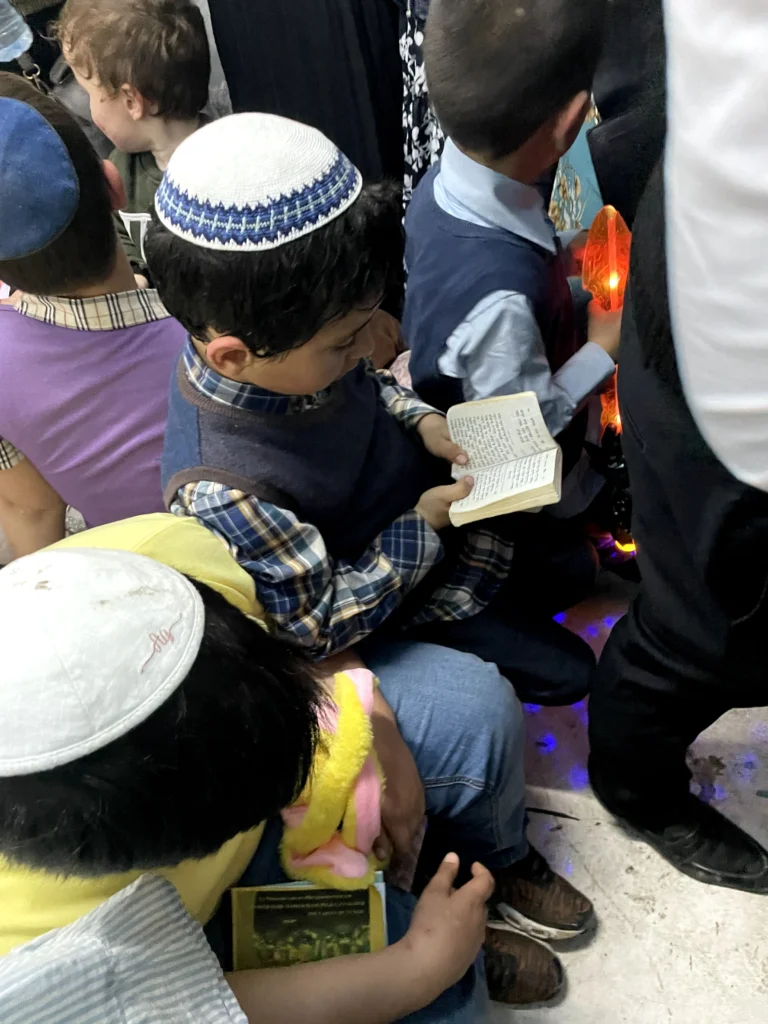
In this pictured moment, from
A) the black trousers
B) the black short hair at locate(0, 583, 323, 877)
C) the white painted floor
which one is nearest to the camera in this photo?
the black short hair at locate(0, 583, 323, 877)

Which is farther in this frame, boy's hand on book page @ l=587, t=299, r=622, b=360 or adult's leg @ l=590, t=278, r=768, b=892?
boy's hand on book page @ l=587, t=299, r=622, b=360

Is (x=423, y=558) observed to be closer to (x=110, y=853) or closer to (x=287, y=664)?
(x=287, y=664)

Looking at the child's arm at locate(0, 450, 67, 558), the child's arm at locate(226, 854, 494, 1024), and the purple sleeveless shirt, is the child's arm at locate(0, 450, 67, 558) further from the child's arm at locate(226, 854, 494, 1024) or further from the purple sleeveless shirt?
the child's arm at locate(226, 854, 494, 1024)

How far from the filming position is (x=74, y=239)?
938mm

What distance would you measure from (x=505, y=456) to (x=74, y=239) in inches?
23.5

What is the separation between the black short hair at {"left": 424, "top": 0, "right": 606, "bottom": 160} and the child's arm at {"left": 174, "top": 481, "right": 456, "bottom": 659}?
0.47 meters

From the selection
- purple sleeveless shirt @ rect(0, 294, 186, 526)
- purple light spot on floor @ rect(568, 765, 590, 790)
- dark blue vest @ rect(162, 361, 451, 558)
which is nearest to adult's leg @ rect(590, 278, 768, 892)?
purple light spot on floor @ rect(568, 765, 590, 790)

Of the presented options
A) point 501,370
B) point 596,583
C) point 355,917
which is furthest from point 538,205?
point 355,917

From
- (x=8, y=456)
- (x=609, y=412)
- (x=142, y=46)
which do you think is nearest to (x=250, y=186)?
(x=8, y=456)

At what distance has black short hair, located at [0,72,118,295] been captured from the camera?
36.8 inches

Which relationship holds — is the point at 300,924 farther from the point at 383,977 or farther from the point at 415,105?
the point at 415,105

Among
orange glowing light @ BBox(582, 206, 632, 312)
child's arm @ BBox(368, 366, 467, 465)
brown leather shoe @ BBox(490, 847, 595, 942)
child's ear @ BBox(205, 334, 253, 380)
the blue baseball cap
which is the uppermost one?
the blue baseball cap

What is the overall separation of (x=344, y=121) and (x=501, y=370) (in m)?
0.92

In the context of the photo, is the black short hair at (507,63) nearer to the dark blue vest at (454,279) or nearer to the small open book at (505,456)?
the dark blue vest at (454,279)
